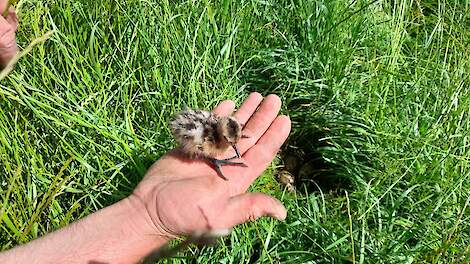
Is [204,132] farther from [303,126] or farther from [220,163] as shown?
[303,126]

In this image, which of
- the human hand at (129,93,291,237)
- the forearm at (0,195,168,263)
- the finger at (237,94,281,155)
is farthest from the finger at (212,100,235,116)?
the forearm at (0,195,168,263)

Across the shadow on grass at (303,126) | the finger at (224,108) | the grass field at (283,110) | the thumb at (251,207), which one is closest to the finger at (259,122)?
the finger at (224,108)

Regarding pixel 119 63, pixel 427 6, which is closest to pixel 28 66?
pixel 119 63

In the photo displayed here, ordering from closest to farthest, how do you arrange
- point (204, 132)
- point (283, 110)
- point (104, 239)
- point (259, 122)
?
point (104, 239)
point (204, 132)
point (259, 122)
point (283, 110)

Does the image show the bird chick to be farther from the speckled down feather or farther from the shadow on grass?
the shadow on grass

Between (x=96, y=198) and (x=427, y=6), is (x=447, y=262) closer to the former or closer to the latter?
(x=96, y=198)

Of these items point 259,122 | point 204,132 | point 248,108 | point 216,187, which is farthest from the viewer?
point 248,108

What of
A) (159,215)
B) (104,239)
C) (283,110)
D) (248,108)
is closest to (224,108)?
(248,108)
